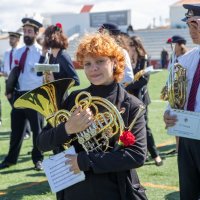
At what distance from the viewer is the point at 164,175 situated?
6055 mm

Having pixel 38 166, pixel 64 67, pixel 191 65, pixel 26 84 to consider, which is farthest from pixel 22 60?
pixel 191 65

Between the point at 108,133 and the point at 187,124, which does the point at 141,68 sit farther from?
the point at 108,133

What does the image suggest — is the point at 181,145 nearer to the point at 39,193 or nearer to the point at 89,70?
the point at 89,70

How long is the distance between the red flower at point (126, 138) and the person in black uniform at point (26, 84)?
3950mm

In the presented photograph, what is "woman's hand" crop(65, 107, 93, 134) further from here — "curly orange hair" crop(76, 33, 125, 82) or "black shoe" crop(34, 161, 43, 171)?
"black shoe" crop(34, 161, 43, 171)

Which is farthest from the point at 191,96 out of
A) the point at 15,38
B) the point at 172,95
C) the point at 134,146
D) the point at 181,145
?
the point at 15,38

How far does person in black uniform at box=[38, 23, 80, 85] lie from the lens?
5812mm

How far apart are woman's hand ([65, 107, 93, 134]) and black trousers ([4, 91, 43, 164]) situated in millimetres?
3833

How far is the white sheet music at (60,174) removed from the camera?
9.13 ft

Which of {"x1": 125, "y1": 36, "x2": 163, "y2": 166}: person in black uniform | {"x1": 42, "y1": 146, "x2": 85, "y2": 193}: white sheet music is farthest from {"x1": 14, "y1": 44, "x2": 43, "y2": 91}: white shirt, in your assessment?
{"x1": 42, "y1": 146, "x2": 85, "y2": 193}: white sheet music

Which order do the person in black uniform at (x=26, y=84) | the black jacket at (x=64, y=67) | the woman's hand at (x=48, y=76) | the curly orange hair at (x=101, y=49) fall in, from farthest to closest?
the person in black uniform at (x=26, y=84)
the black jacket at (x=64, y=67)
the woman's hand at (x=48, y=76)
the curly orange hair at (x=101, y=49)

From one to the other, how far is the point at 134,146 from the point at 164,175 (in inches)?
134

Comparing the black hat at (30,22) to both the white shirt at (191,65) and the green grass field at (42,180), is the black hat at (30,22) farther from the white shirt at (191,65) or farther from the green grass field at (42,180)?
the white shirt at (191,65)

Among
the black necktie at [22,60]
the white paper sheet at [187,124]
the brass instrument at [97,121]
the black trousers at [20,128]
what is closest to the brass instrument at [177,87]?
the white paper sheet at [187,124]
